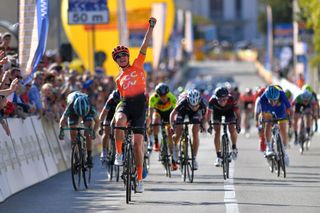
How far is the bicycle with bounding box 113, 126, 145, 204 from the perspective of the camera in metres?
16.3

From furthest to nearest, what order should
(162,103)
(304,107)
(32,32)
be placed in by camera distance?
(304,107) < (32,32) < (162,103)

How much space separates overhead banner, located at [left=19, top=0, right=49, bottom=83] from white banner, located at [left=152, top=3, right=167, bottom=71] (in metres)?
24.1

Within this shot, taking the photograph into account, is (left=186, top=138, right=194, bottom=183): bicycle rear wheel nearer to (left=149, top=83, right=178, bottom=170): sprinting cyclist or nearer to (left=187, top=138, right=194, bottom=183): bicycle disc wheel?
(left=187, top=138, right=194, bottom=183): bicycle disc wheel

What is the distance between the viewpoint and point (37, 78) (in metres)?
24.5

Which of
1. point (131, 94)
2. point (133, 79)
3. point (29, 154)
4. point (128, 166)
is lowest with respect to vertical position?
point (29, 154)

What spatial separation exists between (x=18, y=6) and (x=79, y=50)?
73.1ft

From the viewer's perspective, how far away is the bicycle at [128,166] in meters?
16.3

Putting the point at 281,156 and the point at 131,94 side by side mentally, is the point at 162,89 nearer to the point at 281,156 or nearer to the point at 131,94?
the point at 281,156

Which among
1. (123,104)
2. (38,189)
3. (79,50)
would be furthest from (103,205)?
(79,50)

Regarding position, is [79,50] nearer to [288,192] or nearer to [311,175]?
[311,175]

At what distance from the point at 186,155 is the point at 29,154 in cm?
265

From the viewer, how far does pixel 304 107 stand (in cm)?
2819

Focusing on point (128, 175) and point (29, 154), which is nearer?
point (128, 175)

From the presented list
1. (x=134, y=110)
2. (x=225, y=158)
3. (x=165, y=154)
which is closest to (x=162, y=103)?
(x=165, y=154)
